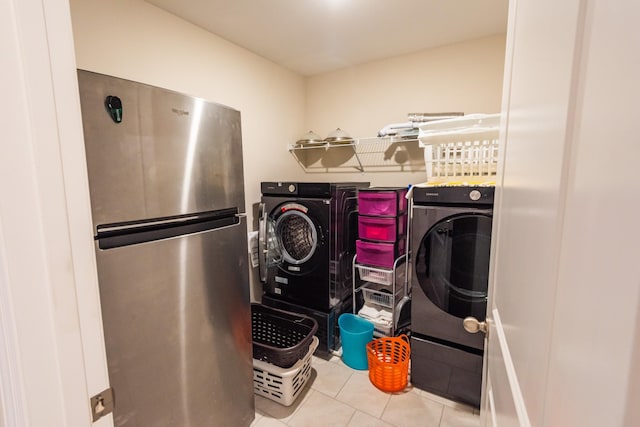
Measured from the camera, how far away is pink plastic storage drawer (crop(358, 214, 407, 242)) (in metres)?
1.96

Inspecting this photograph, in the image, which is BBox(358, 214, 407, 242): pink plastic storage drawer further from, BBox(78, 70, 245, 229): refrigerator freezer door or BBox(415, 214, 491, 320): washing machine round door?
BBox(78, 70, 245, 229): refrigerator freezer door

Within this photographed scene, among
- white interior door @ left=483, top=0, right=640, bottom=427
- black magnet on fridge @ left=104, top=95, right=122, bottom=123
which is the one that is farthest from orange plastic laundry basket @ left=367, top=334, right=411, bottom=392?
black magnet on fridge @ left=104, top=95, right=122, bottom=123

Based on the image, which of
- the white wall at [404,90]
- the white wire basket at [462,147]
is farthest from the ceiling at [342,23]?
the white wire basket at [462,147]

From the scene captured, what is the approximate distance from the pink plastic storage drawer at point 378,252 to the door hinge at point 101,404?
1.68m

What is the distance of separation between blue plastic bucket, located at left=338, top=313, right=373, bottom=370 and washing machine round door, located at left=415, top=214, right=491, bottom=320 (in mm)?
590

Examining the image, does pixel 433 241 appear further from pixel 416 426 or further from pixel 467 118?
pixel 416 426

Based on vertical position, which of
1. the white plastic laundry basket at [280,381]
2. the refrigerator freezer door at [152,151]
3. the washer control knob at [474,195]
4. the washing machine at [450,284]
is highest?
the refrigerator freezer door at [152,151]

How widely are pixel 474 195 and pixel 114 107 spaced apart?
1617 millimetres

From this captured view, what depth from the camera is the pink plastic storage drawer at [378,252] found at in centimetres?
197

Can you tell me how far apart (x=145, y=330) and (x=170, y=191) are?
484 mm

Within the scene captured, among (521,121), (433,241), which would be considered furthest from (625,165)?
(433,241)

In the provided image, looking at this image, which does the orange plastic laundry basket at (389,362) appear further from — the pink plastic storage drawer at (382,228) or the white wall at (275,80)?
the white wall at (275,80)

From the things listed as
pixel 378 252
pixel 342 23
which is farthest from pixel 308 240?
pixel 342 23

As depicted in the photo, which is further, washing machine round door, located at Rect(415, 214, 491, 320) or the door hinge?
washing machine round door, located at Rect(415, 214, 491, 320)
